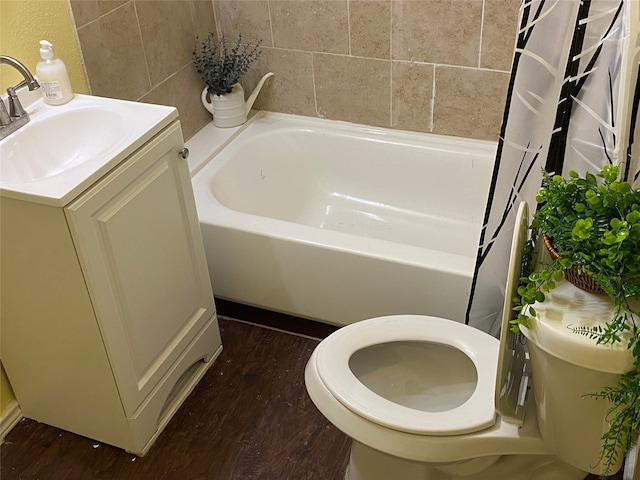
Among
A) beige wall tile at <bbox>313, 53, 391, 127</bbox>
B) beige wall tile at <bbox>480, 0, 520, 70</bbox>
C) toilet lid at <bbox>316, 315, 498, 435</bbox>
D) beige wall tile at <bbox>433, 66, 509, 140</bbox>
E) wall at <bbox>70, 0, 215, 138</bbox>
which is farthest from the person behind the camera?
beige wall tile at <bbox>313, 53, 391, 127</bbox>

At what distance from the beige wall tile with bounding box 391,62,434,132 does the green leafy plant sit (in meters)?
0.53

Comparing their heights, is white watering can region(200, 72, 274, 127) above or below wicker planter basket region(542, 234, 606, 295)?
below

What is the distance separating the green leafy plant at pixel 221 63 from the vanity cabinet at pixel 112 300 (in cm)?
77

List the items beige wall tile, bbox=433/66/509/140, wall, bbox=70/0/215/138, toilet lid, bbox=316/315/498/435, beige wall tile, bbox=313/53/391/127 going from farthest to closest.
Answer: beige wall tile, bbox=313/53/391/127 → beige wall tile, bbox=433/66/509/140 → wall, bbox=70/0/215/138 → toilet lid, bbox=316/315/498/435

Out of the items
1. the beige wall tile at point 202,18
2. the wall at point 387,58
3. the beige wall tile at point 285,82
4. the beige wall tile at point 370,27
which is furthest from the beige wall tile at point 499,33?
the beige wall tile at point 202,18

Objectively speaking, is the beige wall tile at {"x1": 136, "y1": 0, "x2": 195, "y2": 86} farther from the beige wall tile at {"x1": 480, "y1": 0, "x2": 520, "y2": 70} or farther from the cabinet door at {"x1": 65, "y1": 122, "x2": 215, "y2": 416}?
the beige wall tile at {"x1": 480, "y1": 0, "x2": 520, "y2": 70}

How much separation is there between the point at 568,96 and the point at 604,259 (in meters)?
0.35

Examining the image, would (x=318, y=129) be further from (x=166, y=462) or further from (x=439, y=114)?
(x=166, y=462)

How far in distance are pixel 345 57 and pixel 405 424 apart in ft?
4.66

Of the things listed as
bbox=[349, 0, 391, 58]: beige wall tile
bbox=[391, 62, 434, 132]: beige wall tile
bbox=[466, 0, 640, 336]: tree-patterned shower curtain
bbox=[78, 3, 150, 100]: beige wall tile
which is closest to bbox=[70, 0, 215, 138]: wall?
bbox=[78, 3, 150, 100]: beige wall tile

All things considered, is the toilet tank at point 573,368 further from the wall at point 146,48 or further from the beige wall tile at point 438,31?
the wall at point 146,48

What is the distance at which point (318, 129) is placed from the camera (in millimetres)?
2566

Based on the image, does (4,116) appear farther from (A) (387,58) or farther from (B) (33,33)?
(A) (387,58)

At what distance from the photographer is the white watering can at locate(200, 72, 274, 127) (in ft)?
8.35
